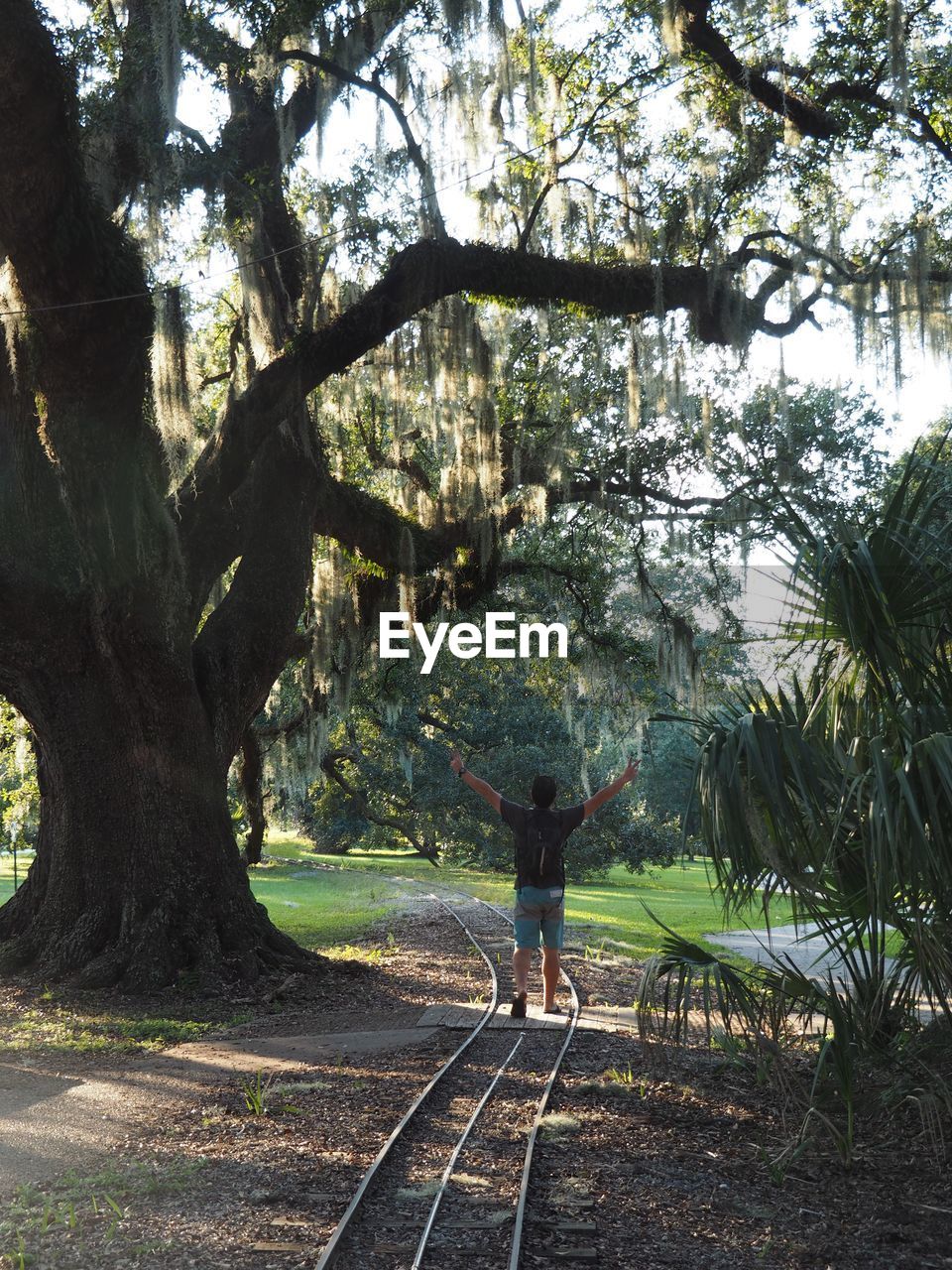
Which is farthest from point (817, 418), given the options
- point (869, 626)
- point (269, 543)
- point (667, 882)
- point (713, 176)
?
point (667, 882)

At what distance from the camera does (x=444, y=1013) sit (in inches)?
359

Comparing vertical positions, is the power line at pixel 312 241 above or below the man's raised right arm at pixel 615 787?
above

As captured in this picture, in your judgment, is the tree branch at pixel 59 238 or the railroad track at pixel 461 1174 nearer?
the railroad track at pixel 461 1174

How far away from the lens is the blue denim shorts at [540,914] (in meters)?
8.12

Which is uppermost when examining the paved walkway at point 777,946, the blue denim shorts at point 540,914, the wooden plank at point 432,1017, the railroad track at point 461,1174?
the blue denim shorts at point 540,914

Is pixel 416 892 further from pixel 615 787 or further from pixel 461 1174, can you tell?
pixel 461 1174

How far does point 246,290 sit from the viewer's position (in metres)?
10.6

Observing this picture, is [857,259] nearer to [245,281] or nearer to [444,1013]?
[245,281]

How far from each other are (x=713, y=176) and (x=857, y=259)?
8.03 feet

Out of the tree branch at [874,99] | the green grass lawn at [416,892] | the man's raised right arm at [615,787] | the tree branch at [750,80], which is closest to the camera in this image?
the man's raised right arm at [615,787]

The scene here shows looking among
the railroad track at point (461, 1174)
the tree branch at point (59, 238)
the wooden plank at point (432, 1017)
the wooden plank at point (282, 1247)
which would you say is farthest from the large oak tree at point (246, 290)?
the wooden plank at point (282, 1247)

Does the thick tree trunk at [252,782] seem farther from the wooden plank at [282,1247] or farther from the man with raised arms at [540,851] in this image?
the wooden plank at [282,1247]

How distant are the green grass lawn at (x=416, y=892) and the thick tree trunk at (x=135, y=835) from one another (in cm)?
433

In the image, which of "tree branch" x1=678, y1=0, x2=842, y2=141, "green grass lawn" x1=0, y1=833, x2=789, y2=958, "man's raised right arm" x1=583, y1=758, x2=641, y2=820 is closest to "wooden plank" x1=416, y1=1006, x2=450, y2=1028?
"man's raised right arm" x1=583, y1=758, x2=641, y2=820
